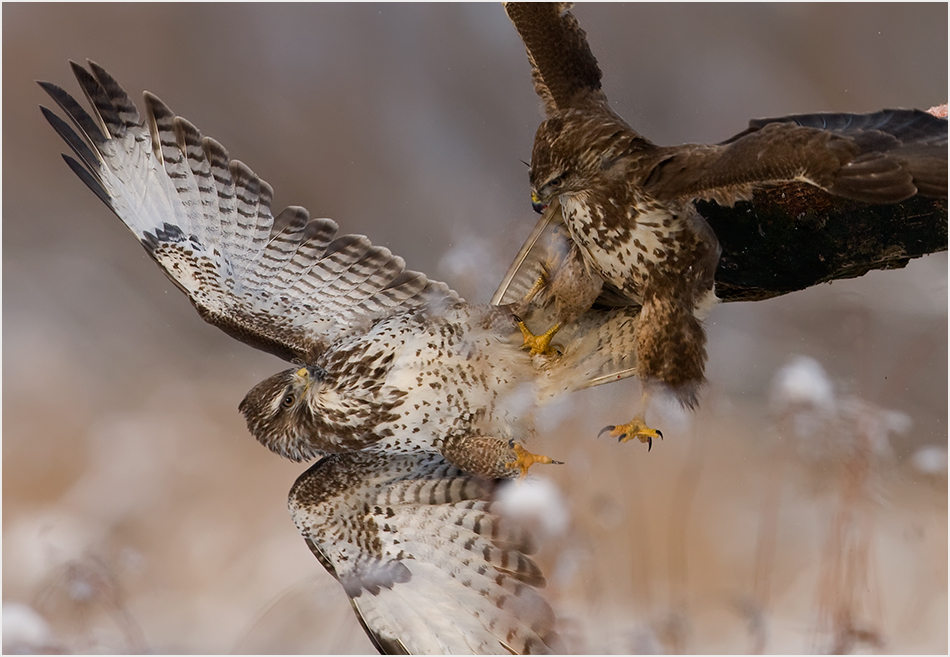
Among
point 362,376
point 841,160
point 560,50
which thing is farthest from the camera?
point 362,376

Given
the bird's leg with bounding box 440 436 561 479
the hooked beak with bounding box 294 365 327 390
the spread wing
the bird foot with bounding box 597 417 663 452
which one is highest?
the bird foot with bounding box 597 417 663 452

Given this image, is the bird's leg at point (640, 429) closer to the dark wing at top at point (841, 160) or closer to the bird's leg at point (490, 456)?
the bird's leg at point (490, 456)

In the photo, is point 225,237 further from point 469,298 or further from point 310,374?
point 469,298

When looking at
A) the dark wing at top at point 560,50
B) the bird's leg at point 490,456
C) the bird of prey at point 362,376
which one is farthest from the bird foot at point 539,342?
the dark wing at top at point 560,50

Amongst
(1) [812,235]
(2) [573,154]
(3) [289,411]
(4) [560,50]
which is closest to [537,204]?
(2) [573,154]

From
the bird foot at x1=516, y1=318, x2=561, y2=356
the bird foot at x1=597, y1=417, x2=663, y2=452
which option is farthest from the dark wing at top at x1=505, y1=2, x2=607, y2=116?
the bird foot at x1=597, y1=417, x2=663, y2=452

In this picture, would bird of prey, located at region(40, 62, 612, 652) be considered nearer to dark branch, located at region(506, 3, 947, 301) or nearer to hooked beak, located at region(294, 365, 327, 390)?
hooked beak, located at region(294, 365, 327, 390)

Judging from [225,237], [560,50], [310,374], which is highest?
[560,50]
